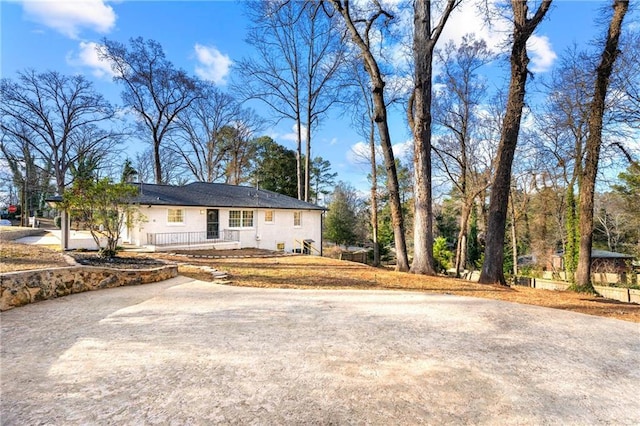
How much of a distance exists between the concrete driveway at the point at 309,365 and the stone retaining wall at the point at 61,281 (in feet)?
0.93

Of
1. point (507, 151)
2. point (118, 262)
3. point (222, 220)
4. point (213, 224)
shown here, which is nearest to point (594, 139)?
point (507, 151)

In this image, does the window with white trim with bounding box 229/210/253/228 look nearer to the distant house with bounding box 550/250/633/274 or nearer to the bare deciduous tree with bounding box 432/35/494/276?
the bare deciduous tree with bounding box 432/35/494/276

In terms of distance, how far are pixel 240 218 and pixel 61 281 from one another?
13.2 m

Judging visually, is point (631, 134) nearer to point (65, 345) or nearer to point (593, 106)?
point (593, 106)

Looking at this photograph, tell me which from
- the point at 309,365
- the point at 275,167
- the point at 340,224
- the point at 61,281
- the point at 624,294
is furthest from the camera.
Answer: the point at 275,167

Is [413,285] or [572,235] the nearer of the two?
[413,285]

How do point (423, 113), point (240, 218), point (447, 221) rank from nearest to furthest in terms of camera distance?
point (423, 113), point (240, 218), point (447, 221)

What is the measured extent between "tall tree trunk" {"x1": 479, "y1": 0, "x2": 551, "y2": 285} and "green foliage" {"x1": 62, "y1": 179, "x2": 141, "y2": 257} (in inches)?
418

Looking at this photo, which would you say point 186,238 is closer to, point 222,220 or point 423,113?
point 222,220

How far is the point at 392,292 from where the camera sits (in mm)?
7109

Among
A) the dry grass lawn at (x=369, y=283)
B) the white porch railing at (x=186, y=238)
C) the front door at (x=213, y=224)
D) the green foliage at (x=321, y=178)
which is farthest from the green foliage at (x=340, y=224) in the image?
the dry grass lawn at (x=369, y=283)

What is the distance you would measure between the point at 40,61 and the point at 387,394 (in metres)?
29.1

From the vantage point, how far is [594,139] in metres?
9.64

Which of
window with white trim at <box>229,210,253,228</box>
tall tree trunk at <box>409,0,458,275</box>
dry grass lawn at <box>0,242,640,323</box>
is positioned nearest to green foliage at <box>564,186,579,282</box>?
dry grass lawn at <box>0,242,640,323</box>
